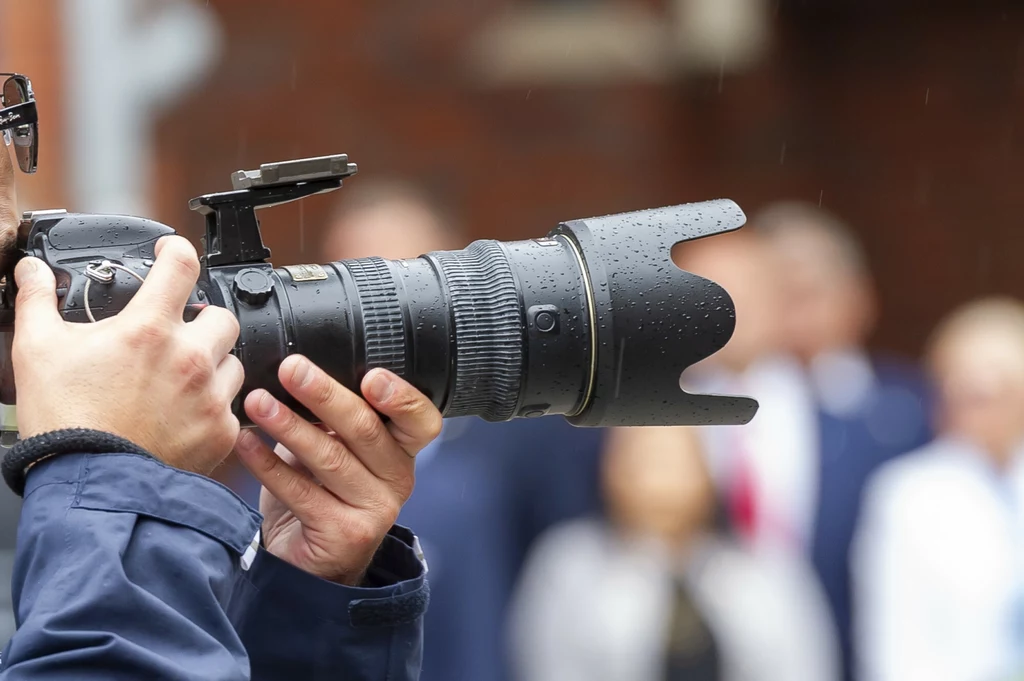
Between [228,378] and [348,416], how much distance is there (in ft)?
0.60

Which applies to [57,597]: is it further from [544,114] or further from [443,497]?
[544,114]

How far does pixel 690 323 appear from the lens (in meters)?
1.68

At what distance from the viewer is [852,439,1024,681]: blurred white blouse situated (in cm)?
336

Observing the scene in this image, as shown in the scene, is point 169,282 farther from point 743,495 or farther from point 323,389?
point 743,495

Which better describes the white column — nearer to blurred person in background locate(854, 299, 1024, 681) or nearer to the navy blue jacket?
blurred person in background locate(854, 299, 1024, 681)

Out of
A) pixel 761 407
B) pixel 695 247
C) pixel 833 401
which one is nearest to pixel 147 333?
pixel 761 407

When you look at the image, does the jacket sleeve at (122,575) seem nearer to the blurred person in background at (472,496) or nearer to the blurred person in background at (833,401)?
the blurred person in background at (472,496)

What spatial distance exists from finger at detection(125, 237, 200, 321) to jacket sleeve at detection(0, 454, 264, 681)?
0.17m

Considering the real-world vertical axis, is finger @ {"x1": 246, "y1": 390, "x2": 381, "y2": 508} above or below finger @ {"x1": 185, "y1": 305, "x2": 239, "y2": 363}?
below

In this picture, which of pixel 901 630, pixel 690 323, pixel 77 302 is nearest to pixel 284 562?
pixel 77 302

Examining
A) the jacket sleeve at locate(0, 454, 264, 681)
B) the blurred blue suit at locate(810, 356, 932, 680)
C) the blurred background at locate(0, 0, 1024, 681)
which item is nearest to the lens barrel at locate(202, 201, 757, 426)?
the jacket sleeve at locate(0, 454, 264, 681)

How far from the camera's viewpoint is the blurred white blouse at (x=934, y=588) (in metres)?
3.36

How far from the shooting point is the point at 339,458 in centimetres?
162

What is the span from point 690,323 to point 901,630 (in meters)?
2.01
